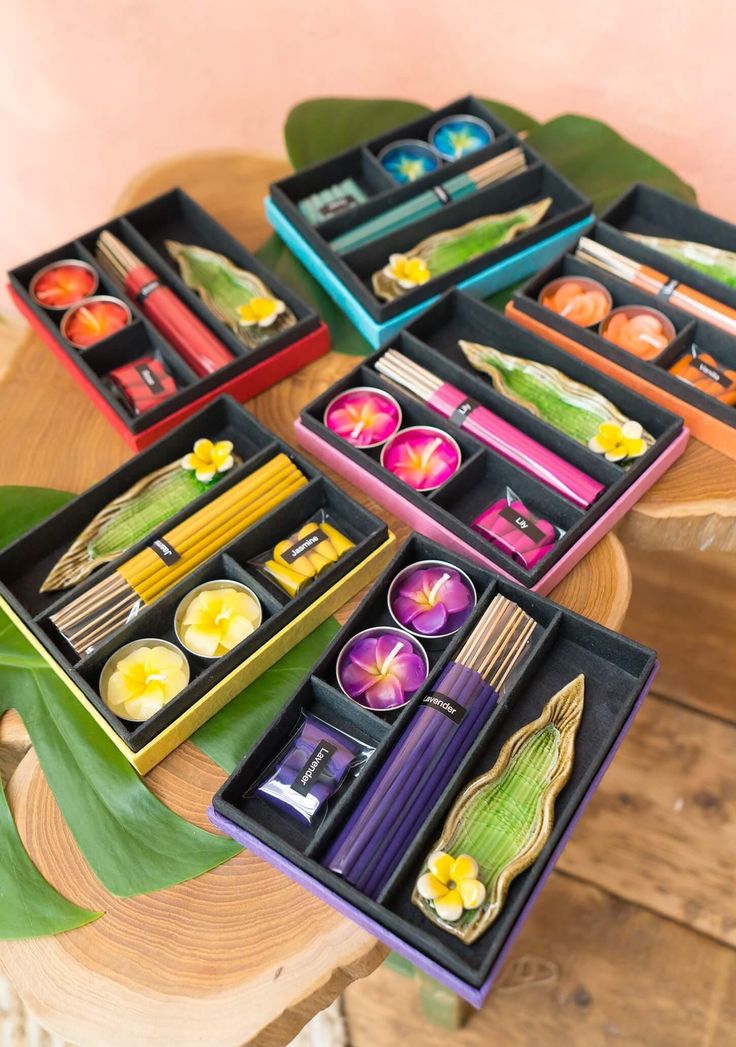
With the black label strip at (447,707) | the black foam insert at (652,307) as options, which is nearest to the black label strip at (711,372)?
the black foam insert at (652,307)

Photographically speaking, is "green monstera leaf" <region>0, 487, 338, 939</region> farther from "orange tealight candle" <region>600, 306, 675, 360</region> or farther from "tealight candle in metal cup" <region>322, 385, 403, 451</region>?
"orange tealight candle" <region>600, 306, 675, 360</region>

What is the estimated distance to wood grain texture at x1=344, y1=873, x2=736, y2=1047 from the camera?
78.8 inches

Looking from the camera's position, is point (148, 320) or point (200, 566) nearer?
point (200, 566)

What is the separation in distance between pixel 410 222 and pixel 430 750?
102 cm

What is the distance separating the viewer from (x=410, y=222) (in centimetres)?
177

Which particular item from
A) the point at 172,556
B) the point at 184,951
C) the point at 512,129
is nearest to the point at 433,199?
the point at 512,129

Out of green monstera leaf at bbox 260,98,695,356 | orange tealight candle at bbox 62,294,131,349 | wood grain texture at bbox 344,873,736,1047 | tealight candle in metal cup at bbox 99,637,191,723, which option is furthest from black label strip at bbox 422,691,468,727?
wood grain texture at bbox 344,873,736,1047

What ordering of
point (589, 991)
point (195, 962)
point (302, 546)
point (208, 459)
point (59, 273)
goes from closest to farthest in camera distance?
1. point (195, 962)
2. point (302, 546)
3. point (208, 459)
4. point (59, 273)
5. point (589, 991)

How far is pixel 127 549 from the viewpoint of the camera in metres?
Result: 1.42

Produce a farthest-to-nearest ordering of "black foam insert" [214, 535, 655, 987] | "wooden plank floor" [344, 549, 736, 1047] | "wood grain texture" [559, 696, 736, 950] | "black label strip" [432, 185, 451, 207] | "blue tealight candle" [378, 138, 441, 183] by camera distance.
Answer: "wood grain texture" [559, 696, 736, 950] → "wooden plank floor" [344, 549, 736, 1047] → "blue tealight candle" [378, 138, 441, 183] → "black label strip" [432, 185, 451, 207] → "black foam insert" [214, 535, 655, 987]

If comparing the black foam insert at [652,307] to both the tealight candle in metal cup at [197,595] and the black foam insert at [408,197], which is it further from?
the tealight candle in metal cup at [197,595]

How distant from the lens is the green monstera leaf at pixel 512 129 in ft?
5.94

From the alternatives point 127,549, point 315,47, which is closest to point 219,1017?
point 127,549

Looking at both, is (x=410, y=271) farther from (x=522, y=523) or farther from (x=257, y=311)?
(x=522, y=523)
